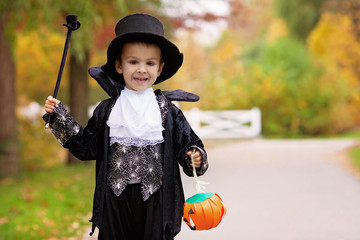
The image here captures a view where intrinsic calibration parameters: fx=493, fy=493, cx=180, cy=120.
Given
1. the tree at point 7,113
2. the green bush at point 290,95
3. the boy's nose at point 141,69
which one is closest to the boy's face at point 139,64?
the boy's nose at point 141,69

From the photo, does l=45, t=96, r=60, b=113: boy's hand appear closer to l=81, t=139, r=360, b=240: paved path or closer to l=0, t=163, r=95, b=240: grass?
l=0, t=163, r=95, b=240: grass

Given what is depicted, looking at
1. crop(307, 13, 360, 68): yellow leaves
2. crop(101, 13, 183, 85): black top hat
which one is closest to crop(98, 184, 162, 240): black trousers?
crop(101, 13, 183, 85): black top hat

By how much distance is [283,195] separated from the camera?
7246mm

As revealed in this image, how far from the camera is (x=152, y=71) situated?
276 centimetres

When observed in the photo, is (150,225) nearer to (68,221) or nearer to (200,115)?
(68,221)

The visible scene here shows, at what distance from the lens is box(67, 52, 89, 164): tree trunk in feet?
32.0

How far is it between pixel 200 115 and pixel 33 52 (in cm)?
697

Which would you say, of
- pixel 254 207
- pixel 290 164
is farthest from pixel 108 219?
pixel 290 164

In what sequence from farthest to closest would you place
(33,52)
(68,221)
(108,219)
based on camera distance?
(33,52), (68,221), (108,219)

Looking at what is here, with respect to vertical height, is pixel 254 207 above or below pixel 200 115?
below

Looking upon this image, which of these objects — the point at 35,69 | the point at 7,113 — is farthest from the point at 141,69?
the point at 35,69

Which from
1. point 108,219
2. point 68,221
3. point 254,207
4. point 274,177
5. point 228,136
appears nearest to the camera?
point 108,219

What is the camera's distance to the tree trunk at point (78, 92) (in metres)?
9.74

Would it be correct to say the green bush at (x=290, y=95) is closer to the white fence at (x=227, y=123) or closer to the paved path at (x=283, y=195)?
the white fence at (x=227, y=123)
